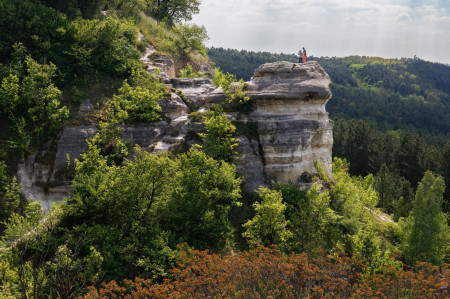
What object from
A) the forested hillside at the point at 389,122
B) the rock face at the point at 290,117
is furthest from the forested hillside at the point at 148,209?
the forested hillside at the point at 389,122

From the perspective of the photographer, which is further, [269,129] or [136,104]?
[136,104]

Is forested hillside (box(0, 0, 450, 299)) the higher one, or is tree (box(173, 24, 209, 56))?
tree (box(173, 24, 209, 56))

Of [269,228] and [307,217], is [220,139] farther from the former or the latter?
[307,217]

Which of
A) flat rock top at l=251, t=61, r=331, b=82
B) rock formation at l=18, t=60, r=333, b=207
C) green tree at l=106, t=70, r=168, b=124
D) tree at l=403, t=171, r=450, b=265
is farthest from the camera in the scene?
flat rock top at l=251, t=61, r=331, b=82

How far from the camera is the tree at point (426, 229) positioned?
2409 cm

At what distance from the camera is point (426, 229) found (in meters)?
24.3

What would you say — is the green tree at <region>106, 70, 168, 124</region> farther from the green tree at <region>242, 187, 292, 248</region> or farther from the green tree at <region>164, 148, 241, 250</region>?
the green tree at <region>242, 187, 292, 248</region>

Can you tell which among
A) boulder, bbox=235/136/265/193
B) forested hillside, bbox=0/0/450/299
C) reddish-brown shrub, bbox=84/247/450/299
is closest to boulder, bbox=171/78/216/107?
forested hillside, bbox=0/0/450/299

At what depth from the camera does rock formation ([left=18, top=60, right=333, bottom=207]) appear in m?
25.0

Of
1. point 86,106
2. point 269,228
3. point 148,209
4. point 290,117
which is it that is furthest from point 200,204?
point 86,106

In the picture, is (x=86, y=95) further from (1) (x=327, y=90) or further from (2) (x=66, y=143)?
(1) (x=327, y=90)

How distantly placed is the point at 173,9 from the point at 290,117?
3565 cm

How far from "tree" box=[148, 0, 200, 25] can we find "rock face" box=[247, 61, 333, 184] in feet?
95.8

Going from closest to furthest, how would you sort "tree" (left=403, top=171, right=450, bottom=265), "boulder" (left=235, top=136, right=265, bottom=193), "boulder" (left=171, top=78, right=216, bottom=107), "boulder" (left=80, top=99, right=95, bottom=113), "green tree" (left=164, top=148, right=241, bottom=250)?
"green tree" (left=164, top=148, right=241, bottom=250)
"tree" (left=403, top=171, right=450, bottom=265)
"boulder" (left=235, top=136, right=265, bottom=193)
"boulder" (left=80, top=99, right=95, bottom=113)
"boulder" (left=171, top=78, right=216, bottom=107)
